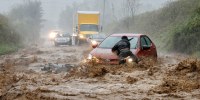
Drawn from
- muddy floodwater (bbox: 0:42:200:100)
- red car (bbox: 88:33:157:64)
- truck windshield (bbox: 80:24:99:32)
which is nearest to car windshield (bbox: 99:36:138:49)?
red car (bbox: 88:33:157:64)

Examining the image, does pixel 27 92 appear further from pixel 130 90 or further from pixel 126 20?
pixel 126 20

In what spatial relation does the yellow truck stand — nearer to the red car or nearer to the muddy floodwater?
the red car

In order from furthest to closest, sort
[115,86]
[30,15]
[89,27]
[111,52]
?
[30,15] < [89,27] < [111,52] < [115,86]

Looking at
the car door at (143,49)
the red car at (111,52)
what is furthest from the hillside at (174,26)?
the red car at (111,52)

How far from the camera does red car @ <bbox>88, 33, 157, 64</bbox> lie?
1422 cm

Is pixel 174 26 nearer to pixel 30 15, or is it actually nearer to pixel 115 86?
pixel 115 86

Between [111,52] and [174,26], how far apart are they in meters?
24.5

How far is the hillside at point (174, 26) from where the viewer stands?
27.2 m

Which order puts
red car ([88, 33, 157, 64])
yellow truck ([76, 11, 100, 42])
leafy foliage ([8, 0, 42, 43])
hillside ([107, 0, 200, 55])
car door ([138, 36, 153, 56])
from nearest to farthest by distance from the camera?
1. red car ([88, 33, 157, 64])
2. car door ([138, 36, 153, 56])
3. hillside ([107, 0, 200, 55])
4. yellow truck ([76, 11, 100, 42])
5. leafy foliage ([8, 0, 42, 43])

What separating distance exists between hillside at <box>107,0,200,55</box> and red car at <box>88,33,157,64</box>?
9835 millimetres

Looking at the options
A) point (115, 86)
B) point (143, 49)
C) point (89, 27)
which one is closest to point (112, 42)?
point (143, 49)

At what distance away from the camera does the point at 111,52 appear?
1449 cm

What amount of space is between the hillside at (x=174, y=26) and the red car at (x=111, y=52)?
32.3 feet

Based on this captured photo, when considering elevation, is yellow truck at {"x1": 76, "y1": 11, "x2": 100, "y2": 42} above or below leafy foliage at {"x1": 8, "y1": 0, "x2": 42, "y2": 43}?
below
